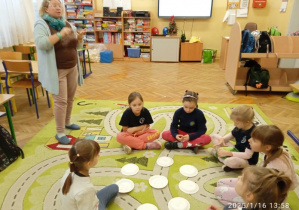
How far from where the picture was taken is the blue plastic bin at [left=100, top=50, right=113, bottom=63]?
671 cm

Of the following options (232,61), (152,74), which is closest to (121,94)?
(152,74)

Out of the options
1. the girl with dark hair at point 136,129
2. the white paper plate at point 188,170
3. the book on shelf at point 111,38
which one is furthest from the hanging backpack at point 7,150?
the book on shelf at point 111,38

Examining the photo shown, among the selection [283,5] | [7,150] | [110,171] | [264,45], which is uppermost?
[283,5]

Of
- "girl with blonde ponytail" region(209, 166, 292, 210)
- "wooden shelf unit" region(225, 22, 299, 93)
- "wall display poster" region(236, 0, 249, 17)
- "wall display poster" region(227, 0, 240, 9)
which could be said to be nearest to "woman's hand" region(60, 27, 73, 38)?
"girl with blonde ponytail" region(209, 166, 292, 210)

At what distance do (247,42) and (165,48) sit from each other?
3.35 m

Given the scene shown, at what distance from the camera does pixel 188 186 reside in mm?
1880

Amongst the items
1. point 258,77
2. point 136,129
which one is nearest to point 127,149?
point 136,129

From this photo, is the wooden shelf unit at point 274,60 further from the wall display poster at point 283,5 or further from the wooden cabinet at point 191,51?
the wooden cabinet at point 191,51

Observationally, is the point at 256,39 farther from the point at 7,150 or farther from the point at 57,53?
the point at 7,150

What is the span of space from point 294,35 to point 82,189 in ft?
15.1

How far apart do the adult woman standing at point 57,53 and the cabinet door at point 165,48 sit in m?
4.55

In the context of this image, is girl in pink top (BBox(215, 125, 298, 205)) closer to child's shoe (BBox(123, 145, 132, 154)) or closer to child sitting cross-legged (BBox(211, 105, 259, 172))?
child sitting cross-legged (BBox(211, 105, 259, 172))

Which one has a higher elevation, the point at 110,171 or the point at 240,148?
the point at 240,148

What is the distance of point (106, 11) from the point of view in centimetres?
676
